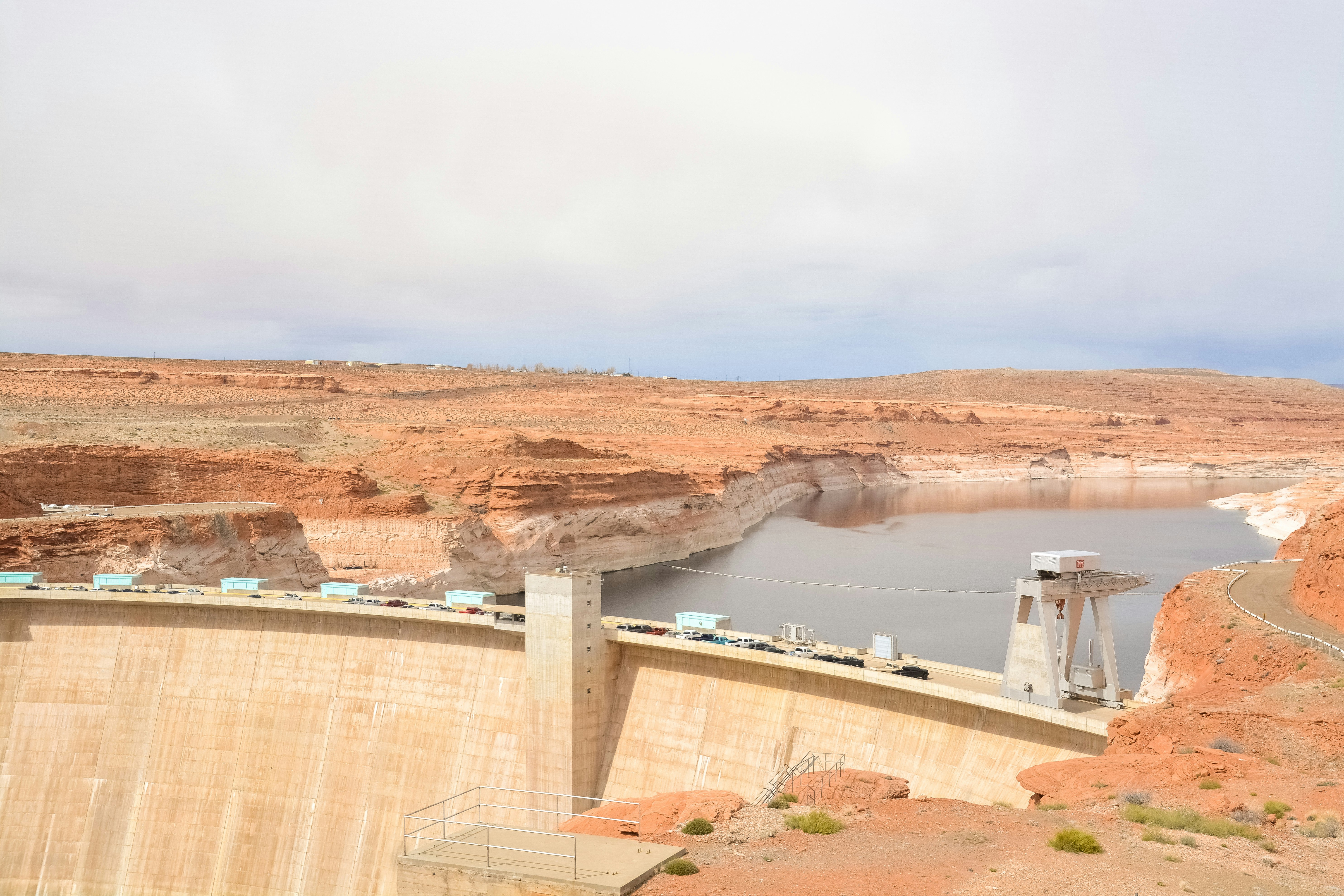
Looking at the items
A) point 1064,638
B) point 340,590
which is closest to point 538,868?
point 1064,638

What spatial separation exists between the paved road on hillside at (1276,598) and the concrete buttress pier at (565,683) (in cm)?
1821

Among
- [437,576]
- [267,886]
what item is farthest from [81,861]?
[437,576]

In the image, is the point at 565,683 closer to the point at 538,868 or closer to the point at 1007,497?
the point at 538,868

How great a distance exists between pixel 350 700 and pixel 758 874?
2225 cm

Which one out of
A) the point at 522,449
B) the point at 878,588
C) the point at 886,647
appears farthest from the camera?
the point at 522,449

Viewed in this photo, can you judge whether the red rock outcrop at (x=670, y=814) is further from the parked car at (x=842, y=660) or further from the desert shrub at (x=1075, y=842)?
the parked car at (x=842, y=660)

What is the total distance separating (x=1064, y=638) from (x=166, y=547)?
4073 cm

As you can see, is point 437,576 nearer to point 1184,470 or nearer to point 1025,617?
point 1025,617

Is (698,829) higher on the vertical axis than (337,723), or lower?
higher

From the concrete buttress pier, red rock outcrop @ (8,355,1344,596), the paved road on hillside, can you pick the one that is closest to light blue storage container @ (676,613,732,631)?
the concrete buttress pier

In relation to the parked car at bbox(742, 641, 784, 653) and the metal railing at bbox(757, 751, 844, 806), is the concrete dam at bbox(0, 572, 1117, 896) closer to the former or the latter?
the metal railing at bbox(757, 751, 844, 806)

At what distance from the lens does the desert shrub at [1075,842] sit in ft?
44.1

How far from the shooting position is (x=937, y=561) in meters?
72.3

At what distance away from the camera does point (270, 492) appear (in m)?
60.6
